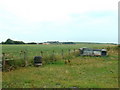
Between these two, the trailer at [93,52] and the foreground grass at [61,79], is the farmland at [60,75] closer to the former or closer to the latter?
the foreground grass at [61,79]

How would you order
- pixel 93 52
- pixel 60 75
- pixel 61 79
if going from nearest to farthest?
pixel 61 79, pixel 60 75, pixel 93 52

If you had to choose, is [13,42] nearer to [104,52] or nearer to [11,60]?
[104,52]

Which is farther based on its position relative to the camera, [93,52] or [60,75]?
[93,52]

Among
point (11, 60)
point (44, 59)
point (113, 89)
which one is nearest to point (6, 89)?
point (113, 89)

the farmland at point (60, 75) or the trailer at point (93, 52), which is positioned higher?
the trailer at point (93, 52)

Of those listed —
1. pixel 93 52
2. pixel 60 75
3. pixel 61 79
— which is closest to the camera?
pixel 61 79

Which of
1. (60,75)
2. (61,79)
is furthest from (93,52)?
(61,79)

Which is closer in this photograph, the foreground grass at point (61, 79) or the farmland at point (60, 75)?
the foreground grass at point (61, 79)

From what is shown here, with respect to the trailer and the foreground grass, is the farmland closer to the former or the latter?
the foreground grass

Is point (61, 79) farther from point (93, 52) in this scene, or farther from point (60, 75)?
point (93, 52)

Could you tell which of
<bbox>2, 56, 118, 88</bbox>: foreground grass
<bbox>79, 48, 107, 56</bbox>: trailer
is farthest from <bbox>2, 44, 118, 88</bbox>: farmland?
<bbox>79, 48, 107, 56</bbox>: trailer

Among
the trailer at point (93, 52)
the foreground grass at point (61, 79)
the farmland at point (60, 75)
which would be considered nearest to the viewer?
the foreground grass at point (61, 79)

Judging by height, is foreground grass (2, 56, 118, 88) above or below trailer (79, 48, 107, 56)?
below

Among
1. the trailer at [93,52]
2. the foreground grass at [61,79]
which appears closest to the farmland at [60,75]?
the foreground grass at [61,79]
